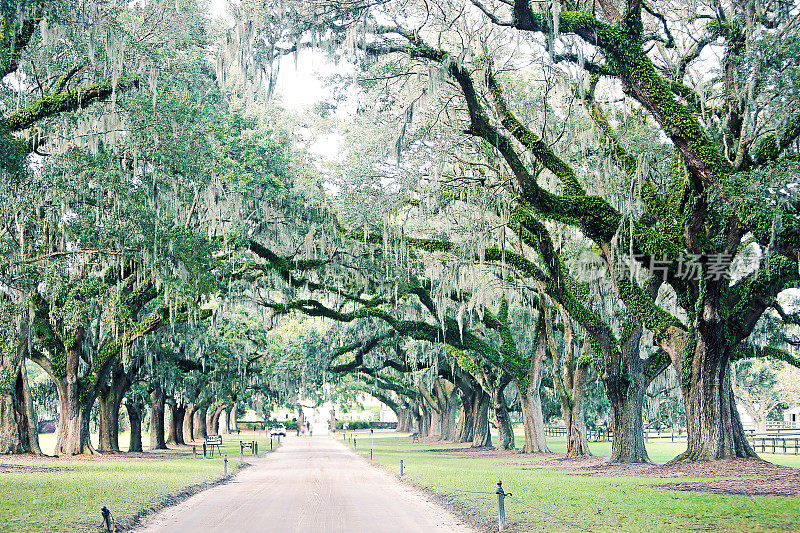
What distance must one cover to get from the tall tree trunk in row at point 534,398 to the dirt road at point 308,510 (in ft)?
39.2

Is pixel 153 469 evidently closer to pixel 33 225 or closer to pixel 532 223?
pixel 33 225

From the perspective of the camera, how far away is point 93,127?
16.6 metres

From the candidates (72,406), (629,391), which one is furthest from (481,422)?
(72,406)

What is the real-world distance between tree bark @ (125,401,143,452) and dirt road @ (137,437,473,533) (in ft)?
64.4

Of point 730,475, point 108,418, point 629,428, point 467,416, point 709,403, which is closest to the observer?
point 730,475

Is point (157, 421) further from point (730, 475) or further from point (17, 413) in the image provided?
point (730, 475)

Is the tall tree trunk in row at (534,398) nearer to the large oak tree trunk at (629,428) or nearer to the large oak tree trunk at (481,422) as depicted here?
the large oak tree trunk at (629,428)

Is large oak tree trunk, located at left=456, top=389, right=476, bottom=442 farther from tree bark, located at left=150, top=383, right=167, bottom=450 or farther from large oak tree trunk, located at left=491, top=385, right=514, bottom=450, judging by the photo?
tree bark, located at left=150, top=383, right=167, bottom=450

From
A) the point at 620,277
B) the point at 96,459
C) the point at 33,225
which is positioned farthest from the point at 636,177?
the point at 96,459

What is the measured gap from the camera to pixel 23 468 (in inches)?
790

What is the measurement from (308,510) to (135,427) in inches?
1085

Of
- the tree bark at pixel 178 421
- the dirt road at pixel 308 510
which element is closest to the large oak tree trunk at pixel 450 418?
the tree bark at pixel 178 421

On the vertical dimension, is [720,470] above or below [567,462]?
above

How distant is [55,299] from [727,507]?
58.6 feet
